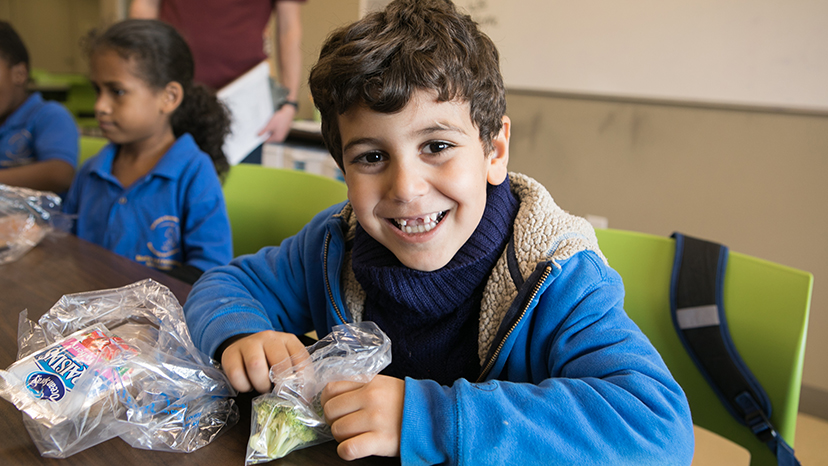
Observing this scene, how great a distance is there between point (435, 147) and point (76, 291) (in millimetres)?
634

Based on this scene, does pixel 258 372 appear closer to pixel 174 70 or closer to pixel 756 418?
pixel 756 418

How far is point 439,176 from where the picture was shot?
2.27ft

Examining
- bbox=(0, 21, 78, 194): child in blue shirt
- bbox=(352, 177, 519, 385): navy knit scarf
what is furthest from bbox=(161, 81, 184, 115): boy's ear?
bbox=(352, 177, 519, 385): navy knit scarf

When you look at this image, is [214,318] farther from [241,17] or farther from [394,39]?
[241,17]

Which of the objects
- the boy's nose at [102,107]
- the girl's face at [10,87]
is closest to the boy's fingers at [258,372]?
the boy's nose at [102,107]

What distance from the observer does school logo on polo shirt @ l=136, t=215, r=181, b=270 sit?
4.59 feet

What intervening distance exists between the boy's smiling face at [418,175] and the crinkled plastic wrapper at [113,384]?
0.92 feet

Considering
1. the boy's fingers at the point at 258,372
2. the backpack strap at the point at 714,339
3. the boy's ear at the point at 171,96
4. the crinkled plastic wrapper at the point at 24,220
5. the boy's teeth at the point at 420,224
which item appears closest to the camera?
the boy's fingers at the point at 258,372

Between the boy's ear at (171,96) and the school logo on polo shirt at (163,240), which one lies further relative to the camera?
the boy's ear at (171,96)

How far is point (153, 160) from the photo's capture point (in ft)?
5.01

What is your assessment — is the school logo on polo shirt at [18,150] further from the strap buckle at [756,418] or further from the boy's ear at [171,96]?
the strap buckle at [756,418]

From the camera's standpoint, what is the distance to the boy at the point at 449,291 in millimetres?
501

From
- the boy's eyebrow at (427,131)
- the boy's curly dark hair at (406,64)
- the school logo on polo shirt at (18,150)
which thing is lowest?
the school logo on polo shirt at (18,150)

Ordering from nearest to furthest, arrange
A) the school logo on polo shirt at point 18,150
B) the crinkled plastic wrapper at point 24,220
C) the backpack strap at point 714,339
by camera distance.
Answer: the backpack strap at point 714,339, the crinkled plastic wrapper at point 24,220, the school logo on polo shirt at point 18,150
